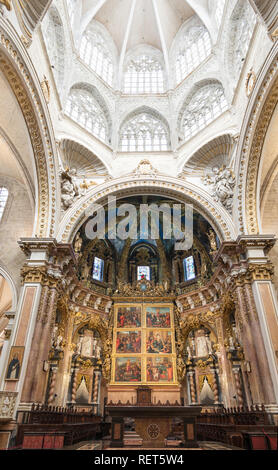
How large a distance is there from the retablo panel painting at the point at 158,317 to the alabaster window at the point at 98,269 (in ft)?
14.2

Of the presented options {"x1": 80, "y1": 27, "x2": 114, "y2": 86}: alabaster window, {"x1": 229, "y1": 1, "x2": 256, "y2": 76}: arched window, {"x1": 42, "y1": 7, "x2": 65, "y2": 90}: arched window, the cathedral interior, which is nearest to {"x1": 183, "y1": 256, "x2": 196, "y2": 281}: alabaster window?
the cathedral interior

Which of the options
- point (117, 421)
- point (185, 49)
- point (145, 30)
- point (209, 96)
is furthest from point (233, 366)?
point (145, 30)

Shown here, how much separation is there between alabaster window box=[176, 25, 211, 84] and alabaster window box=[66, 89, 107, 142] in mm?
7219

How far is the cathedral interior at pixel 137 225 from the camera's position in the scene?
1223cm

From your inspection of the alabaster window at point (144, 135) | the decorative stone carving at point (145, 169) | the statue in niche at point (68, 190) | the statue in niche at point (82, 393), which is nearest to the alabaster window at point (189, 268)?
the decorative stone carving at point (145, 169)

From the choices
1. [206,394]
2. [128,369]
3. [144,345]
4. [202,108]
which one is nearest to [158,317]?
[144,345]

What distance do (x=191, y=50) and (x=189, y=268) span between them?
17.6 m

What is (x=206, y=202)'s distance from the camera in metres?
17.2

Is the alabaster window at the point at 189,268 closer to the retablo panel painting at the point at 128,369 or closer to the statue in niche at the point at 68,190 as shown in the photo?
the retablo panel painting at the point at 128,369

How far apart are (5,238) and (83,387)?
9828 millimetres

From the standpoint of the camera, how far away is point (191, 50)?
23672 mm

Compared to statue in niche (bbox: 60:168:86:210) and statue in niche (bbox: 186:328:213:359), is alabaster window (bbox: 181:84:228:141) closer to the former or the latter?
statue in niche (bbox: 60:168:86:210)

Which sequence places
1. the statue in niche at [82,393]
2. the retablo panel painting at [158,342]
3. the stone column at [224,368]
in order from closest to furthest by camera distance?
the stone column at [224,368] < the statue in niche at [82,393] < the retablo panel painting at [158,342]

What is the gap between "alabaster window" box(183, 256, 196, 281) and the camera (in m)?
21.0
